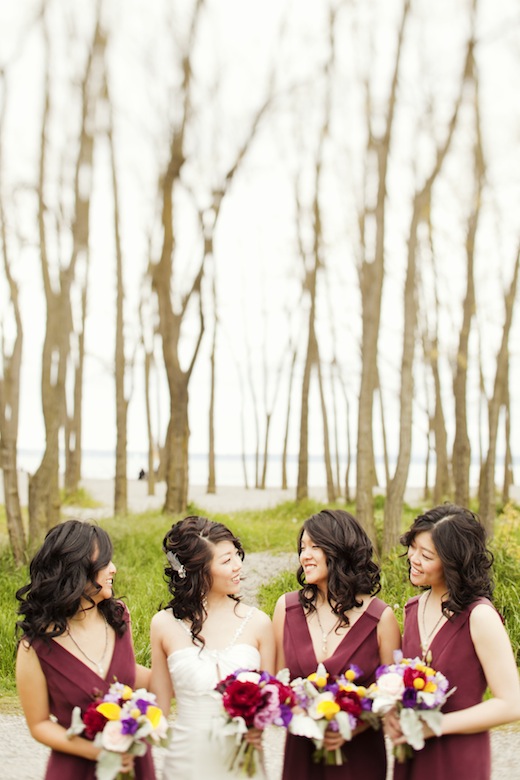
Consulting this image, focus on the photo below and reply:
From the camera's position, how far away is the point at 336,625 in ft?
10.6

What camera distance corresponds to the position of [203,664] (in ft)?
10.2

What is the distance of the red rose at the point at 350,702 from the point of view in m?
2.73

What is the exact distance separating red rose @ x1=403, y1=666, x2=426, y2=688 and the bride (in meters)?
0.65

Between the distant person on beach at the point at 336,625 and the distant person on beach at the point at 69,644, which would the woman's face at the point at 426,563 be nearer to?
the distant person on beach at the point at 336,625

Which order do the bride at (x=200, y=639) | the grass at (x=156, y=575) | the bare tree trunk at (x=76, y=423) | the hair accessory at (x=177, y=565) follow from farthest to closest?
the bare tree trunk at (x=76, y=423), the grass at (x=156, y=575), the hair accessory at (x=177, y=565), the bride at (x=200, y=639)

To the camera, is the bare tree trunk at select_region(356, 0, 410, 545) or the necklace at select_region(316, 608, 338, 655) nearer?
the necklace at select_region(316, 608, 338, 655)

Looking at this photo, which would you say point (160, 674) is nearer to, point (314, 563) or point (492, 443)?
point (314, 563)

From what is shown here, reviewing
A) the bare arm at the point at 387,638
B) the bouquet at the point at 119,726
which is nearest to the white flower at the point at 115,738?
the bouquet at the point at 119,726

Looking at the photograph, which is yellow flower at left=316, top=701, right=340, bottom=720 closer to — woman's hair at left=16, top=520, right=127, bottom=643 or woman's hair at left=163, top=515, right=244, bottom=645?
woman's hair at left=163, top=515, right=244, bottom=645

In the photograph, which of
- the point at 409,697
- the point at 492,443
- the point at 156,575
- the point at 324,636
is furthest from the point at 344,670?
the point at 492,443

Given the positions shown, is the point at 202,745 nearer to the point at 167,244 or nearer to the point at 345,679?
the point at 345,679

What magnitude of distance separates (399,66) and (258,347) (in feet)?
62.1

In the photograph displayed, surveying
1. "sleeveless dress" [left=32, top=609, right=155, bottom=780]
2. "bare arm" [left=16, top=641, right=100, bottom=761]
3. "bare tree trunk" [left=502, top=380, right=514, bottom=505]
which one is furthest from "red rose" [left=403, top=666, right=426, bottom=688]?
"bare tree trunk" [left=502, top=380, right=514, bottom=505]

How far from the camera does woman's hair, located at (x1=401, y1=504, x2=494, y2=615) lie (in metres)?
3.06
